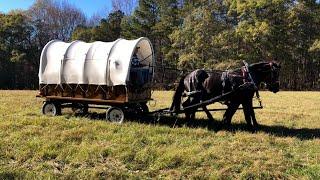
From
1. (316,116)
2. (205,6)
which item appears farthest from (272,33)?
(316,116)

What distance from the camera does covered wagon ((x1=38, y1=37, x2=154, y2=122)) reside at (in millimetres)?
13414

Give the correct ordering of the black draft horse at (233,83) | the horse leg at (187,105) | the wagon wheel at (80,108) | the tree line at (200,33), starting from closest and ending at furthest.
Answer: the black draft horse at (233,83) → the horse leg at (187,105) → the wagon wheel at (80,108) → the tree line at (200,33)

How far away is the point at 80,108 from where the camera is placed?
15.5 metres

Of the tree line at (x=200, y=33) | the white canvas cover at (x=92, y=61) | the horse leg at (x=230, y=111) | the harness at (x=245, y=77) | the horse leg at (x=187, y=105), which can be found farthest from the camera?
the tree line at (x=200, y=33)

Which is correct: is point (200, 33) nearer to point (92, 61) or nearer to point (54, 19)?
point (54, 19)

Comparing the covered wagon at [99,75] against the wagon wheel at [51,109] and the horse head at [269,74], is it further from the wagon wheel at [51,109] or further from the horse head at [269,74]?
the horse head at [269,74]

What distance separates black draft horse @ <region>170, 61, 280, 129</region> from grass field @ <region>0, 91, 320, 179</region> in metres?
0.60

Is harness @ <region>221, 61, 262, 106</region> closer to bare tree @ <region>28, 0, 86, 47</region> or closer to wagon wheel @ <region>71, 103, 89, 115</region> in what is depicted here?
wagon wheel @ <region>71, 103, 89, 115</region>

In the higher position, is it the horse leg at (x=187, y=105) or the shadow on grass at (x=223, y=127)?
the horse leg at (x=187, y=105)

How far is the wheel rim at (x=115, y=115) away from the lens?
13422 mm

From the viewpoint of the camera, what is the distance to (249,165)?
8695 millimetres

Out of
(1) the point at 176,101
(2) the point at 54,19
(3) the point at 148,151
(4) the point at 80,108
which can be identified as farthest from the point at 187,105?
(2) the point at 54,19

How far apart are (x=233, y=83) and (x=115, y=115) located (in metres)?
3.48

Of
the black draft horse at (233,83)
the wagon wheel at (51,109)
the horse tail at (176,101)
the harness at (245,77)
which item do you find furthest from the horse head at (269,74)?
the wagon wheel at (51,109)
